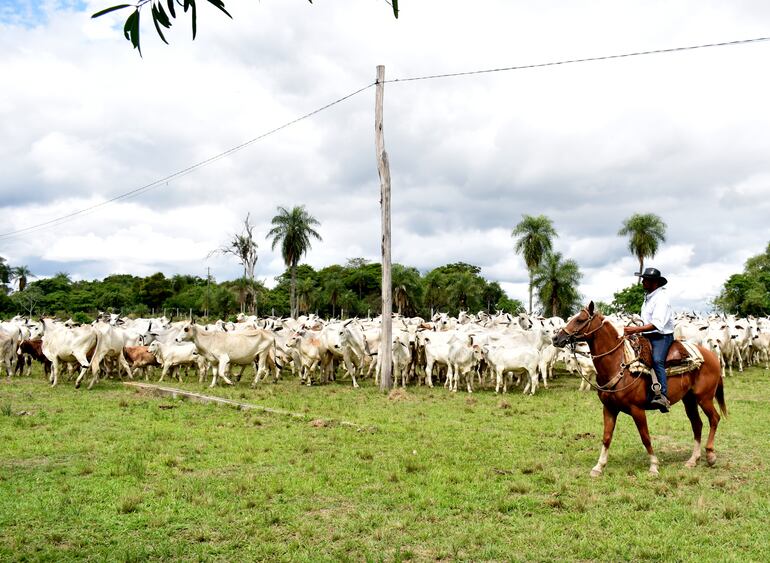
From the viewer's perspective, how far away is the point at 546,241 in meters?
55.2

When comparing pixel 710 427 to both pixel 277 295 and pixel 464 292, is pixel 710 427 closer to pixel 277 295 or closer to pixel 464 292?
pixel 464 292

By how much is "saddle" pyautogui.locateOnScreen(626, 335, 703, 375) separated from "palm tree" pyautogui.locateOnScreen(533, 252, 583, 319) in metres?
47.6

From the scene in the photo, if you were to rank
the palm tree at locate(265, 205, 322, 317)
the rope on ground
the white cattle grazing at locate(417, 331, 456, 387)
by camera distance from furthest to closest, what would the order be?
1. the palm tree at locate(265, 205, 322, 317)
2. the white cattle grazing at locate(417, 331, 456, 387)
3. the rope on ground

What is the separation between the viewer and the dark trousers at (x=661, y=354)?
29.8 feet

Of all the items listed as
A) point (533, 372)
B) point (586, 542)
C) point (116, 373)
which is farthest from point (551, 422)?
point (116, 373)

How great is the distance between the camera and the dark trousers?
9.09 meters

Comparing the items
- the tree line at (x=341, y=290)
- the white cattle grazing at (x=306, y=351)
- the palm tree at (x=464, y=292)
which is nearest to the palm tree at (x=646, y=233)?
the tree line at (x=341, y=290)

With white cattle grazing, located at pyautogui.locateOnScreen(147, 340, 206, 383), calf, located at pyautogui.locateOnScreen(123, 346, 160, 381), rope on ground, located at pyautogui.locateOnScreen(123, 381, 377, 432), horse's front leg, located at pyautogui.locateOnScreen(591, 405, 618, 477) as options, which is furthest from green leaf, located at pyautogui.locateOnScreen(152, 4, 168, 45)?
calf, located at pyautogui.locateOnScreen(123, 346, 160, 381)

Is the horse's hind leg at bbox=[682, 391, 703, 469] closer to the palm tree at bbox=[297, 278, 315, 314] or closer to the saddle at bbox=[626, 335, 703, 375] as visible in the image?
the saddle at bbox=[626, 335, 703, 375]

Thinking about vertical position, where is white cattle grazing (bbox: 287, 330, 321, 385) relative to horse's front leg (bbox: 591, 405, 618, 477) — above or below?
above

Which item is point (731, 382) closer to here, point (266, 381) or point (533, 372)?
point (533, 372)

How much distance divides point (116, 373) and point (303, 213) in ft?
108

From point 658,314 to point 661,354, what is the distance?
61 cm

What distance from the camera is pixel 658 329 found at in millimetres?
9172
